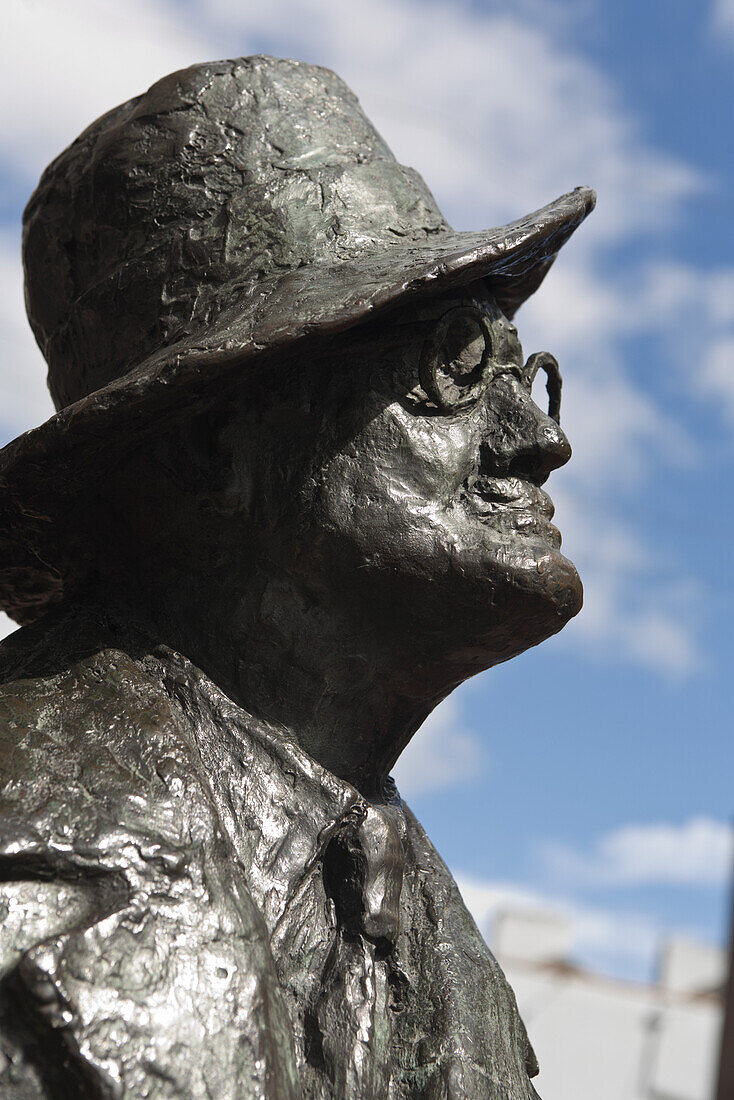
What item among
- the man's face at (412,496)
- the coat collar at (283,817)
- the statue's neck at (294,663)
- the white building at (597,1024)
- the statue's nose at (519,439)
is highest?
the white building at (597,1024)

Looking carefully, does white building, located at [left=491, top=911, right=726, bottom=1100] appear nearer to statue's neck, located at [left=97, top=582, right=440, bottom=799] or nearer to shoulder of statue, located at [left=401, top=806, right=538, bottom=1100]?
shoulder of statue, located at [left=401, top=806, right=538, bottom=1100]

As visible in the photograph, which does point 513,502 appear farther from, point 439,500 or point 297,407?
point 297,407

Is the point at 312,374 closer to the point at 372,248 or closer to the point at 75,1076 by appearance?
the point at 372,248

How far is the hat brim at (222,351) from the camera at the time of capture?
3.47 meters

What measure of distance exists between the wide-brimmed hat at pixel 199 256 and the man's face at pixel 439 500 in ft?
0.87

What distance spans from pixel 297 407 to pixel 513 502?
2.03 feet

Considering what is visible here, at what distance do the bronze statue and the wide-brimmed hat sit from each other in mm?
10


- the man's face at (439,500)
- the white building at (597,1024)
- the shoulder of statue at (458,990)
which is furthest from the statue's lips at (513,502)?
the white building at (597,1024)

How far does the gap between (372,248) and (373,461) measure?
64cm

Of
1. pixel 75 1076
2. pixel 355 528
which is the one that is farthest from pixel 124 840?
pixel 355 528

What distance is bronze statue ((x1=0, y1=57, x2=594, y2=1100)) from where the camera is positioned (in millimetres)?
3229

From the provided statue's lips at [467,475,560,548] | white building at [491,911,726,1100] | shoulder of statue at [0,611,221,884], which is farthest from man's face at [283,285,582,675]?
white building at [491,911,726,1100]

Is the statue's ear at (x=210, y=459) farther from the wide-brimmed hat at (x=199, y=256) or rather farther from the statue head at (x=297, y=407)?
the wide-brimmed hat at (x=199, y=256)

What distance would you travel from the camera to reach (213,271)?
3.92 meters
